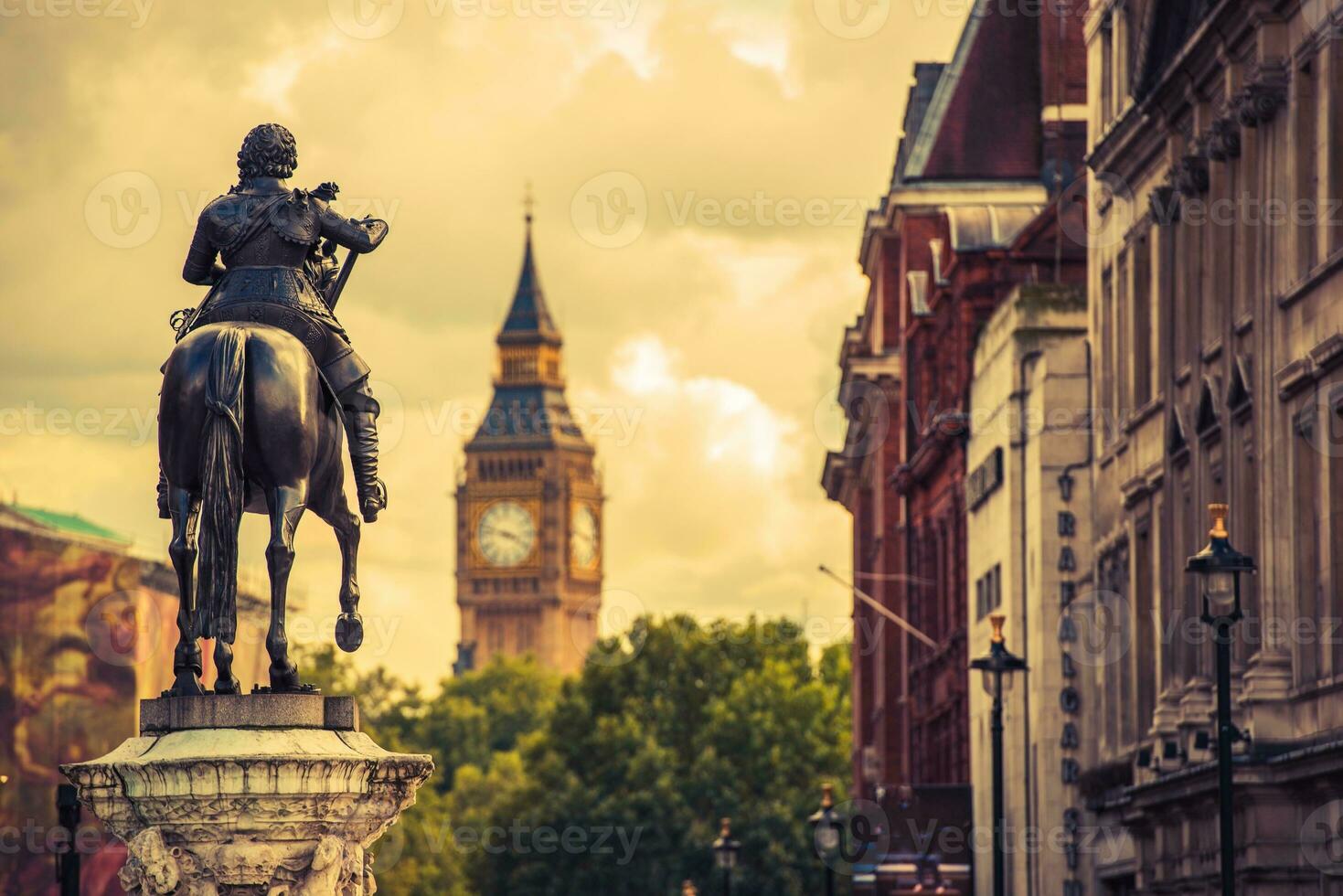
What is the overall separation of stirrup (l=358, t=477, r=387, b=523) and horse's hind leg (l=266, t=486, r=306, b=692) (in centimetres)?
79

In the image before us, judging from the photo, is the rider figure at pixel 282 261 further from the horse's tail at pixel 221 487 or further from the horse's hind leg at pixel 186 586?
the horse's tail at pixel 221 487

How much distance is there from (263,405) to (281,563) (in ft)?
2.67

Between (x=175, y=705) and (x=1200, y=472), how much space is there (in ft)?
93.9

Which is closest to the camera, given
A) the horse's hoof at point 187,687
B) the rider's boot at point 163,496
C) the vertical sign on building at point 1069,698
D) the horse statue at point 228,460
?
the horse's hoof at point 187,687

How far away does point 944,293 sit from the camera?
73312mm

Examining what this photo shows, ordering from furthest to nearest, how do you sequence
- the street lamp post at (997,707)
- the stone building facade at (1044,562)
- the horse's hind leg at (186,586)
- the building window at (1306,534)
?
1. the stone building facade at (1044,562)
2. the street lamp post at (997,707)
3. the building window at (1306,534)
4. the horse's hind leg at (186,586)

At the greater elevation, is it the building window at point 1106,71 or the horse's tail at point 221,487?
the building window at point 1106,71

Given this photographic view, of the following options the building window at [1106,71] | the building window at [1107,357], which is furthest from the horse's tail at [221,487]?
the building window at [1106,71]

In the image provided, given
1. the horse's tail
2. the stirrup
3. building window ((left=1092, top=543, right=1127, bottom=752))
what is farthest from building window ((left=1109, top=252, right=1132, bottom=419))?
the horse's tail

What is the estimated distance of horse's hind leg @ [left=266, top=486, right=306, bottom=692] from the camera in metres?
16.4

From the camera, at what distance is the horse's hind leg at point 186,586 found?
53.1 ft

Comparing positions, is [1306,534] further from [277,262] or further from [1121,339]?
[277,262]


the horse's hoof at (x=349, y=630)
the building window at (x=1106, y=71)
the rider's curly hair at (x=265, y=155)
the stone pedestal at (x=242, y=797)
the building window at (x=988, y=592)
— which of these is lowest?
the stone pedestal at (x=242, y=797)

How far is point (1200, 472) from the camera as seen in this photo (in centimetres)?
4288
